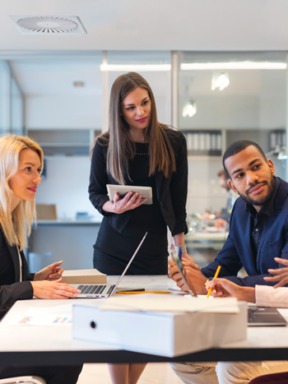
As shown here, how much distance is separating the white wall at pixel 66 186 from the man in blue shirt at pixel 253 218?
232 inches

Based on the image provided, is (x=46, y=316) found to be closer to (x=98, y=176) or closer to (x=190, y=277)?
(x=190, y=277)

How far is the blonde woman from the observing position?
4.45 ft

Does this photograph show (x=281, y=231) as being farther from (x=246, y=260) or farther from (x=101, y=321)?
(x=101, y=321)

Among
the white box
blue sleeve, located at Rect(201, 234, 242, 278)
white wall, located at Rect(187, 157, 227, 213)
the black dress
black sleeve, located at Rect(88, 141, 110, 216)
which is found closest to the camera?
the white box

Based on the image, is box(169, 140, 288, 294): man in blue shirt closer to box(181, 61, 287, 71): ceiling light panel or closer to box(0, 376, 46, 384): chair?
box(0, 376, 46, 384): chair

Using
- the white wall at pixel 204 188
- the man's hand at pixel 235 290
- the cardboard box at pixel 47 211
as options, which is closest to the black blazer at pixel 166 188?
the man's hand at pixel 235 290

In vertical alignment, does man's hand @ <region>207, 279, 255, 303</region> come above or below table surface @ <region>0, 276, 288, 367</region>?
above

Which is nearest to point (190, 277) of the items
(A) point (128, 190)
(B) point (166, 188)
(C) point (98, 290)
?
(C) point (98, 290)

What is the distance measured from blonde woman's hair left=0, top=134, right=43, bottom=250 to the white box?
0.78 meters

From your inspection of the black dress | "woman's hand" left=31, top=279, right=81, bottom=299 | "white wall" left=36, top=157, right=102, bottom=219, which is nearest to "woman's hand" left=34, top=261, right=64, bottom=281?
"woman's hand" left=31, top=279, right=81, bottom=299

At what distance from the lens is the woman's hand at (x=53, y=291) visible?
138 cm

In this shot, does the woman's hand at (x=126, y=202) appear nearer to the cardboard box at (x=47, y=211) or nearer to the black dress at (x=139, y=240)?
the black dress at (x=139, y=240)
